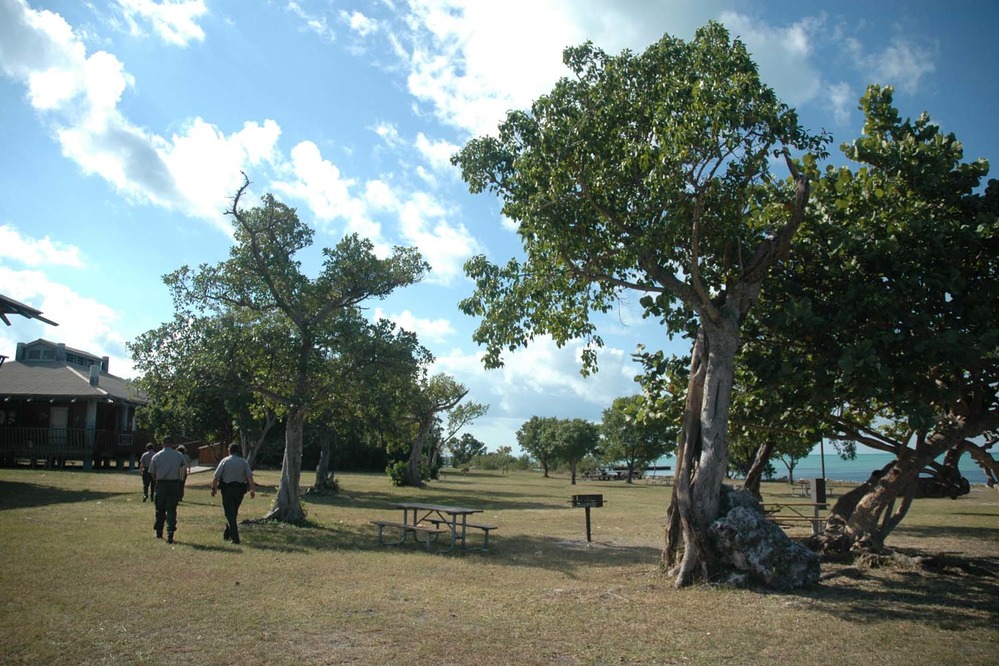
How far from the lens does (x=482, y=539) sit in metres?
15.5

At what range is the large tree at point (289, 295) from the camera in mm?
16141

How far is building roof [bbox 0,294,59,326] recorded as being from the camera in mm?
20469

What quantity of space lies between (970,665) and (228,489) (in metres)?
11.6

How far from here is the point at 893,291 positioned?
9883 millimetres

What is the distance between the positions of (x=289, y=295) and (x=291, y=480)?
4598 mm

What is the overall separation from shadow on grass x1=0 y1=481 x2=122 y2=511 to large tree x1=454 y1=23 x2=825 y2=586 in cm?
1396

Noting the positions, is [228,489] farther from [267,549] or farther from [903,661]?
[903,661]

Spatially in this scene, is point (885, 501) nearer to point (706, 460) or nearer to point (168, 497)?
point (706, 460)

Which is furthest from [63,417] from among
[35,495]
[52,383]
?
[35,495]

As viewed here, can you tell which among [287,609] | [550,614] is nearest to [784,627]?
[550,614]

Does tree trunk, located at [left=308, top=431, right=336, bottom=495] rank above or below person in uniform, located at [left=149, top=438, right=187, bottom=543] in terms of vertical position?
below

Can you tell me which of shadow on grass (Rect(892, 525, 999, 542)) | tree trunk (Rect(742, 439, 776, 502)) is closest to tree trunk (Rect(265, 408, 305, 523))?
tree trunk (Rect(742, 439, 776, 502))

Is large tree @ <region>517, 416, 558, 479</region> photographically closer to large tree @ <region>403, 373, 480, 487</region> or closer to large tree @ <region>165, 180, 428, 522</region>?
large tree @ <region>403, 373, 480, 487</region>

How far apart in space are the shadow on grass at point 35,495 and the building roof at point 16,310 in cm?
515
